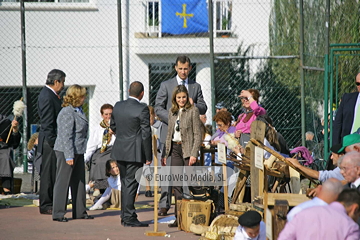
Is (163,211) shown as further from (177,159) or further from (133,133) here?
(133,133)

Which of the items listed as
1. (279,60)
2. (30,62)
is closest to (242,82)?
(279,60)

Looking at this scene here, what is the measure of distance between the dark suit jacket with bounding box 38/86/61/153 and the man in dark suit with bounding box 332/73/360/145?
13.2 ft

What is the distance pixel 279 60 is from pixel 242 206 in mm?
7378

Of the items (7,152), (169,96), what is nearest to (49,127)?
(169,96)

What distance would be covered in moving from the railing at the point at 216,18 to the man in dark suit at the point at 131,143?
7843mm

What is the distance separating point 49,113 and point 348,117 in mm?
4256

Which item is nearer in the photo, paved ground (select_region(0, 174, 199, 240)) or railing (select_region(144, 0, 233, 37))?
paved ground (select_region(0, 174, 199, 240))

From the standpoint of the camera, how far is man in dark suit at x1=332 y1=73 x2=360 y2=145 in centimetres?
877

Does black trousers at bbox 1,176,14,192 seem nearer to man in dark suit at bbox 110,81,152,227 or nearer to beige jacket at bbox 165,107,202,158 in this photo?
man in dark suit at bbox 110,81,152,227

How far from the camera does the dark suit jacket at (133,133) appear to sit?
8.44 metres

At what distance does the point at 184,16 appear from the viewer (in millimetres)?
15414

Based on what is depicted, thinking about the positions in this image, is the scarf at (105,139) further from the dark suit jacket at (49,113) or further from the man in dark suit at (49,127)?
the dark suit jacket at (49,113)

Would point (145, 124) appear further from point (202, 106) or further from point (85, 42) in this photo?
point (85, 42)

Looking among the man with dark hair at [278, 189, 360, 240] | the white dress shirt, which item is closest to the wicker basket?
the man with dark hair at [278, 189, 360, 240]
